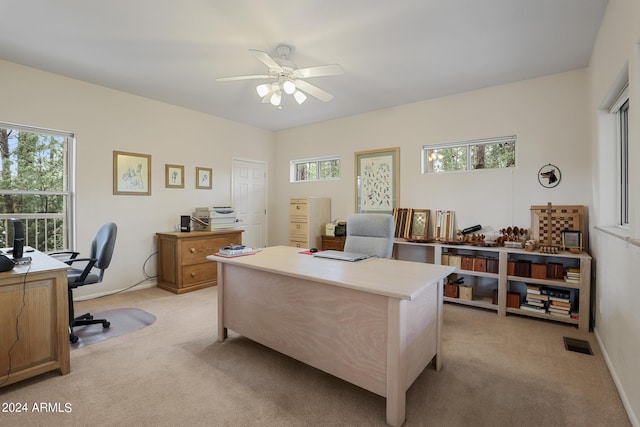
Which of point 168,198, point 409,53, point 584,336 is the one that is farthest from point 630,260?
point 168,198

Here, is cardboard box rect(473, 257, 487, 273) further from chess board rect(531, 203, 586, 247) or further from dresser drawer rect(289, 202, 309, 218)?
dresser drawer rect(289, 202, 309, 218)

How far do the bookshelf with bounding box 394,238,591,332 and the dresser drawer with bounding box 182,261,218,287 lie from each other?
8.48ft

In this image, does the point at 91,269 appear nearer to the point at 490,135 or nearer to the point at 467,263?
the point at 467,263

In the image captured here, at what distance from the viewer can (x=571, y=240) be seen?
9.90ft

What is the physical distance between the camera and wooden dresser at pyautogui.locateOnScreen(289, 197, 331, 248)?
4668mm

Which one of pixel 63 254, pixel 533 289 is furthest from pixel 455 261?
pixel 63 254

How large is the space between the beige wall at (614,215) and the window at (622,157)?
0.04 m

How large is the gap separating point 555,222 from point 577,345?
1.26 meters

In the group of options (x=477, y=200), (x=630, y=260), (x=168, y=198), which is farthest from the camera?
(x=168, y=198)

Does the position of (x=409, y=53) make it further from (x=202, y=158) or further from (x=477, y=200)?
(x=202, y=158)

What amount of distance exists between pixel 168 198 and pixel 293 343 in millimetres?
3271

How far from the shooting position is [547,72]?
322 cm

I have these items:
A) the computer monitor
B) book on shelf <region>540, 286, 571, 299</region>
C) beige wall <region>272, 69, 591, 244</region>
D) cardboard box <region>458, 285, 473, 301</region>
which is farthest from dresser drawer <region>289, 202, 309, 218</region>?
the computer monitor

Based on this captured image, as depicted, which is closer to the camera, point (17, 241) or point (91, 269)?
point (17, 241)
